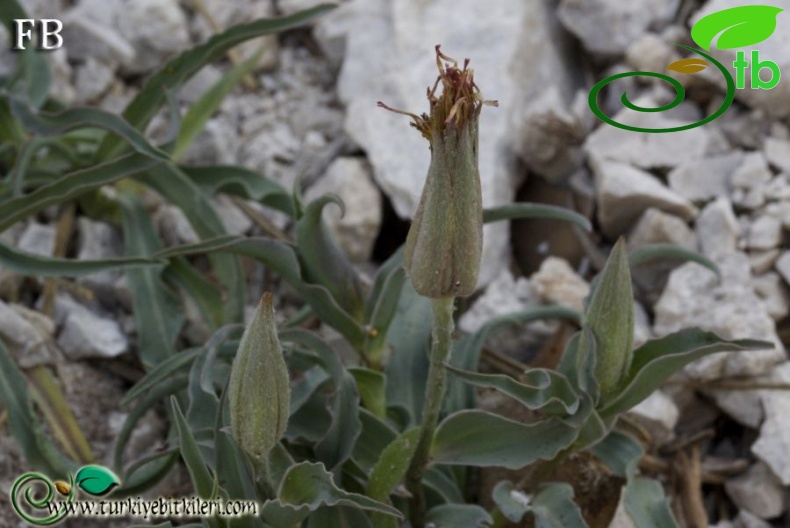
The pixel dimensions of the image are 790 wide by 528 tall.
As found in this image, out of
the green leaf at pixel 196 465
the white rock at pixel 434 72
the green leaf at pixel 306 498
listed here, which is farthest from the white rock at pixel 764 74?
the green leaf at pixel 196 465

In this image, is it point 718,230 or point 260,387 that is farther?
point 718,230

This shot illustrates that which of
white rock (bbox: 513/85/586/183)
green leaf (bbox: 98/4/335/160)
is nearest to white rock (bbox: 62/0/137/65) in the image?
green leaf (bbox: 98/4/335/160)

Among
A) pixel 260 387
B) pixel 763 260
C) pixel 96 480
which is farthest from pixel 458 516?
pixel 763 260

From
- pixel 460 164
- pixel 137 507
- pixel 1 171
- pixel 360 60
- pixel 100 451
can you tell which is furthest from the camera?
pixel 360 60

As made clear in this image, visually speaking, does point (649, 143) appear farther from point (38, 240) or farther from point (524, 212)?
point (38, 240)

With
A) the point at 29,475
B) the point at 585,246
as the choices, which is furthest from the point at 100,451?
the point at 585,246

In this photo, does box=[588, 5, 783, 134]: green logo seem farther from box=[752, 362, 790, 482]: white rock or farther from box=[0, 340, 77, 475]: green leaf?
box=[0, 340, 77, 475]: green leaf

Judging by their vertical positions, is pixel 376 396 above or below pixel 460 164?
below

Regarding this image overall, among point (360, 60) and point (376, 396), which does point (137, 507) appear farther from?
point (360, 60)
